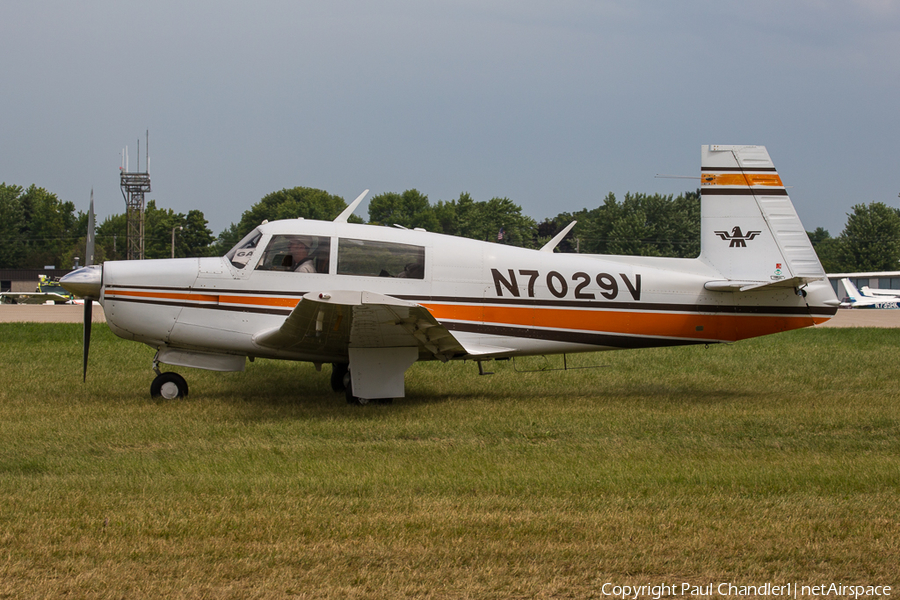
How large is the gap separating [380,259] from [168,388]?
303 centimetres

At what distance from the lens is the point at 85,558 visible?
3.75 m

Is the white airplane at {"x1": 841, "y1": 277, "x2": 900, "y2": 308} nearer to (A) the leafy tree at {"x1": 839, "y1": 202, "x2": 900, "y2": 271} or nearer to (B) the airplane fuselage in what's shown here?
(A) the leafy tree at {"x1": 839, "y1": 202, "x2": 900, "y2": 271}

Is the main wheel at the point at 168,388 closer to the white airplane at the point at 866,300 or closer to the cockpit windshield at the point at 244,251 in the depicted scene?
the cockpit windshield at the point at 244,251

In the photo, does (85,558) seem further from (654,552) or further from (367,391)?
(367,391)

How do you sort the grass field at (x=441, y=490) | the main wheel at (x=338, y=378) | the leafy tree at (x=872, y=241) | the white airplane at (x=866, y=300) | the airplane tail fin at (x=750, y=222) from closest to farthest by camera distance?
the grass field at (x=441, y=490) < the airplane tail fin at (x=750, y=222) < the main wheel at (x=338, y=378) < the white airplane at (x=866, y=300) < the leafy tree at (x=872, y=241)

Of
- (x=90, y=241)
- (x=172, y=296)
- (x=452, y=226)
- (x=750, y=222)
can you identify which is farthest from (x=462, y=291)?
(x=452, y=226)

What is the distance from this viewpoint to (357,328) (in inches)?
308

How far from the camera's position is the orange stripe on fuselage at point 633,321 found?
8820 millimetres

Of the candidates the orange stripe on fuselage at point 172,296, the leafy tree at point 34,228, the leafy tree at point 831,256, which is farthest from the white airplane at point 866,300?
the leafy tree at point 34,228

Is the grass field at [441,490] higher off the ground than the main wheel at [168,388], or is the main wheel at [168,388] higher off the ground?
the main wheel at [168,388]

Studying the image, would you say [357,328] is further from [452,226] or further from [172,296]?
[452,226]

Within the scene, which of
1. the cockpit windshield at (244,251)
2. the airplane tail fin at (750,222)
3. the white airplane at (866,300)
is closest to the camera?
the cockpit windshield at (244,251)

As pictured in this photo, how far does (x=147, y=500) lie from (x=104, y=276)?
15.0 ft

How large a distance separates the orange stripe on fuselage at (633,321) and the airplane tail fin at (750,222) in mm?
493
